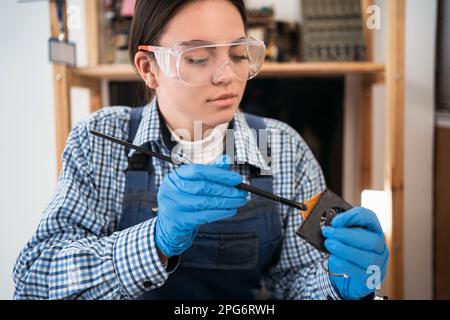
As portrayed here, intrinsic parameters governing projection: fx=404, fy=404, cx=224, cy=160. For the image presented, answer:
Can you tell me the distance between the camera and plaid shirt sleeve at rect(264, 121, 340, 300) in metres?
0.76

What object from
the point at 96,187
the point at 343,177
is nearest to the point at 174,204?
the point at 96,187

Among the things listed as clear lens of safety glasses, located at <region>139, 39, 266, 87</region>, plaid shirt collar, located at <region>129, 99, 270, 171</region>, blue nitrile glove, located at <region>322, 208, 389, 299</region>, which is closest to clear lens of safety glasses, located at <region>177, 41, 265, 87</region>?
clear lens of safety glasses, located at <region>139, 39, 266, 87</region>

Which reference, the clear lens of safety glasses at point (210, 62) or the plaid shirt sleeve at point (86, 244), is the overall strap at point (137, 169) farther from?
the clear lens of safety glasses at point (210, 62)

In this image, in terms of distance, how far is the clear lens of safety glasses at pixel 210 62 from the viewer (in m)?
0.59

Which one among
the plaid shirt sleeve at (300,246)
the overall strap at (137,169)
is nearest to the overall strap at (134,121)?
the overall strap at (137,169)

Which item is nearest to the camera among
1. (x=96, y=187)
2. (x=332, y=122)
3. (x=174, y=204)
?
(x=174, y=204)

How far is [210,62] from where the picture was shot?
0.59 meters

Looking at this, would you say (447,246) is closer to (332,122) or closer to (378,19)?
(332,122)

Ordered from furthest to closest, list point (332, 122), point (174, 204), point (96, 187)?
1. point (332, 122)
2. point (96, 187)
3. point (174, 204)

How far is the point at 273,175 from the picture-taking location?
77 cm

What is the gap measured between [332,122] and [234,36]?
1.23ft

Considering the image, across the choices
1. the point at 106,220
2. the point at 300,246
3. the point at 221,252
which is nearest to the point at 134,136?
the point at 106,220

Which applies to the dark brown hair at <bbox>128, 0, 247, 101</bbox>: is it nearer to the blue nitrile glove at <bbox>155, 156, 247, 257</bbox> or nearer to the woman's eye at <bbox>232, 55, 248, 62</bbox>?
the woman's eye at <bbox>232, 55, 248, 62</bbox>

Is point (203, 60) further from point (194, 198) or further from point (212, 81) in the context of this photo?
point (194, 198)
